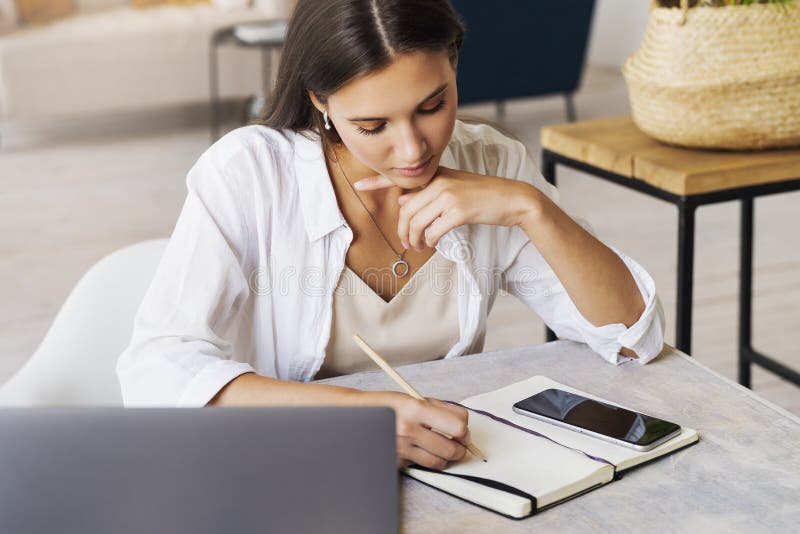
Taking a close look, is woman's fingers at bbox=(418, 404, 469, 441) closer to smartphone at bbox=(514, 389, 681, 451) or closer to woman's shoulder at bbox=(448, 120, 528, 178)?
smartphone at bbox=(514, 389, 681, 451)

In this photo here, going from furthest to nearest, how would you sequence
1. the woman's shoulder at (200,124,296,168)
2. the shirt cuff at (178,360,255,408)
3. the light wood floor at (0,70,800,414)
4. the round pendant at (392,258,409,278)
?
1. the light wood floor at (0,70,800,414)
2. the round pendant at (392,258,409,278)
3. the woman's shoulder at (200,124,296,168)
4. the shirt cuff at (178,360,255,408)

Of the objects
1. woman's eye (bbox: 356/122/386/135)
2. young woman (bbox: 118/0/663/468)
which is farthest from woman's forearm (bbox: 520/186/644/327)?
woman's eye (bbox: 356/122/386/135)

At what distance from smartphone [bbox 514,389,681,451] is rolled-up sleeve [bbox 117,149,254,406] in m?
0.32

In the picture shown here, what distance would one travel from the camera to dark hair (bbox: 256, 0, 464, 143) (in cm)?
115

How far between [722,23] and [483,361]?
698 mm

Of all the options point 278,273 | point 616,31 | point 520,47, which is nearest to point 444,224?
point 278,273

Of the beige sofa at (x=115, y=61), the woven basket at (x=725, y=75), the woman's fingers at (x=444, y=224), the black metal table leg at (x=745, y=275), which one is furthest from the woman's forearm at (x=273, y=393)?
the beige sofa at (x=115, y=61)

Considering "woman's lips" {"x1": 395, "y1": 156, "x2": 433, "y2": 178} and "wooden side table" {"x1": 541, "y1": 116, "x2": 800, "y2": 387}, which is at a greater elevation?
"woman's lips" {"x1": 395, "y1": 156, "x2": 433, "y2": 178}

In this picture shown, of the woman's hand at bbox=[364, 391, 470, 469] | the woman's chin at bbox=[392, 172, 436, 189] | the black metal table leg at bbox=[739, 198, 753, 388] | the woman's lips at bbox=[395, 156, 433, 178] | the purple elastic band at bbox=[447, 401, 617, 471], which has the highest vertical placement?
the woman's lips at bbox=[395, 156, 433, 178]

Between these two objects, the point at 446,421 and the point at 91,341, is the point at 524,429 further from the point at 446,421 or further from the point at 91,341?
the point at 91,341

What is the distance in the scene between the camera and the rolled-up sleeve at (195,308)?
1.12m

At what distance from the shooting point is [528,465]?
37.6 inches

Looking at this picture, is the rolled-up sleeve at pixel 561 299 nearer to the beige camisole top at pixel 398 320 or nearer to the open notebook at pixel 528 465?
the beige camisole top at pixel 398 320

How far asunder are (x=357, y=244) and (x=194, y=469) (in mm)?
732
